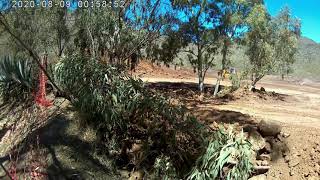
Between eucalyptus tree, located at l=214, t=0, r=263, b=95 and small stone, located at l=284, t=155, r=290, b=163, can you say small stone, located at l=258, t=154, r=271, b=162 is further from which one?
eucalyptus tree, located at l=214, t=0, r=263, b=95

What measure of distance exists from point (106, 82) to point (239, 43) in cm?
1073

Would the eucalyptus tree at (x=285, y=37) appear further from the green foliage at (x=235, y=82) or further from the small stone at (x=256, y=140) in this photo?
the small stone at (x=256, y=140)

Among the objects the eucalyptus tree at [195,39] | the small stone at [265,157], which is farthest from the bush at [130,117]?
the eucalyptus tree at [195,39]

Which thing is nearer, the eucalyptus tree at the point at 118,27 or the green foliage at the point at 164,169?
the green foliage at the point at 164,169

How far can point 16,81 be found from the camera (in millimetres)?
12078

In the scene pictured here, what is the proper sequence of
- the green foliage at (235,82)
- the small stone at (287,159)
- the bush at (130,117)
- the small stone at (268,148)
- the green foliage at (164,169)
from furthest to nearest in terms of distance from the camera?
the green foliage at (235,82) < the small stone at (268,148) < the small stone at (287,159) < the bush at (130,117) < the green foliage at (164,169)

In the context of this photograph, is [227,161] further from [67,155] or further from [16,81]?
[16,81]

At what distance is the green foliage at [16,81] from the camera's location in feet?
39.4

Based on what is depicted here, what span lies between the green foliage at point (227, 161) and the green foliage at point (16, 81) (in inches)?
247

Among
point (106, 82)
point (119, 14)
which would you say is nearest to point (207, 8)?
point (119, 14)

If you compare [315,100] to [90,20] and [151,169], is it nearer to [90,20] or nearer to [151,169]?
[90,20]

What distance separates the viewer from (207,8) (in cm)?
1814

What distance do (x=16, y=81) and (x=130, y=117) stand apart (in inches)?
171

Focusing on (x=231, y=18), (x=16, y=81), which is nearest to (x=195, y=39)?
(x=231, y=18)
